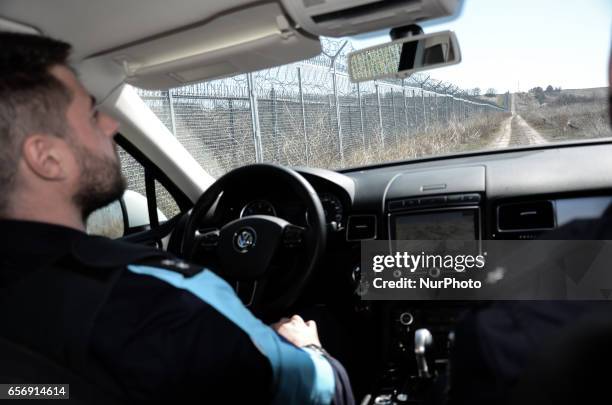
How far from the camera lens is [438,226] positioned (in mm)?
2898

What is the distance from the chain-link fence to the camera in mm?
6668

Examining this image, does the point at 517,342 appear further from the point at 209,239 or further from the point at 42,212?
the point at 209,239

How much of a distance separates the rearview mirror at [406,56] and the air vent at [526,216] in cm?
78

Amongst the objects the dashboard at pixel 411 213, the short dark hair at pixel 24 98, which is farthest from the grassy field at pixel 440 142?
the short dark hair at pixel 24 98

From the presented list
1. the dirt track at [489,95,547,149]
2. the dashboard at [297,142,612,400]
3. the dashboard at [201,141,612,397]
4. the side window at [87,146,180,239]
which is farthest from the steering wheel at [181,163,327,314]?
the dirt track at [489,95,547,149]

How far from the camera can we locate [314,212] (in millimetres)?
2621

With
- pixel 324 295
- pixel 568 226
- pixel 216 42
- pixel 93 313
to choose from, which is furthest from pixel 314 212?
pixel 568 226

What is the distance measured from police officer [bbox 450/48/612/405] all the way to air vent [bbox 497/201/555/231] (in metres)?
1.74

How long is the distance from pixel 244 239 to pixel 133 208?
1.44m

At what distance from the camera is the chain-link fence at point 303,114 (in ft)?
21.9

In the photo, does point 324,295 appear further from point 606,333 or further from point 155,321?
point 606,333

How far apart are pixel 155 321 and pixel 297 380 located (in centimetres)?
48

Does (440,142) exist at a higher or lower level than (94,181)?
higher

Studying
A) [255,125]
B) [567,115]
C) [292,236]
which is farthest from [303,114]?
[292,236]
